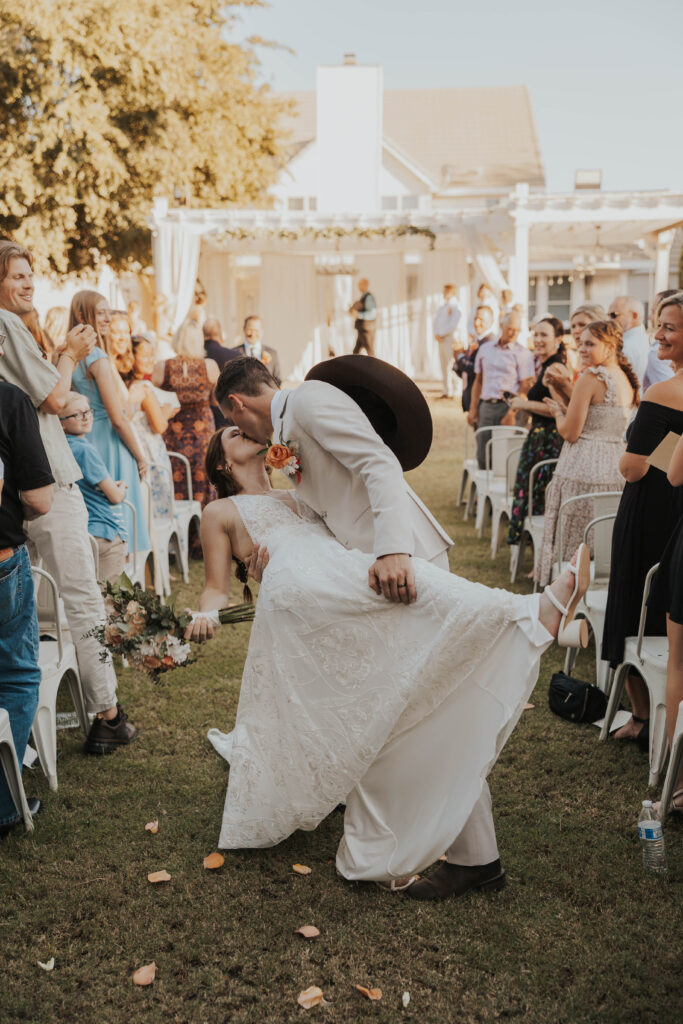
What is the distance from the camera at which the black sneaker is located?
4.22 metres

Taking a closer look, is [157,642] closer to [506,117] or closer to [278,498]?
[278,498]

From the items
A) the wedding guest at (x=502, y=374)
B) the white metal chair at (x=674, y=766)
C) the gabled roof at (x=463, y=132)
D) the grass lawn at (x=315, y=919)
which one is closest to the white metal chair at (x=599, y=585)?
the grass lawn at (x=315, y=919)

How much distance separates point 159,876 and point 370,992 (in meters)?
Result: 0.96

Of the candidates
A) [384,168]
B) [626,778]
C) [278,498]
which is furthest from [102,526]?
[384,168]

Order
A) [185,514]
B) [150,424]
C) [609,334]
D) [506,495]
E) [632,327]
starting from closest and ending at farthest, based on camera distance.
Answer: [609,334], [150,424], [185,514], [506,495], [632,327]

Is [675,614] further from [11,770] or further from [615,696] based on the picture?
[11,770]

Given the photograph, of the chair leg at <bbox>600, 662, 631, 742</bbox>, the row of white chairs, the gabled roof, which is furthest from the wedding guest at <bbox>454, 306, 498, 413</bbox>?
the gabled roof

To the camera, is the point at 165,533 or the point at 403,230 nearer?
the point at 165,533

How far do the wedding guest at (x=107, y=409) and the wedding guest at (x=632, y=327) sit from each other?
4622mm

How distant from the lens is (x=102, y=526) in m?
4.88

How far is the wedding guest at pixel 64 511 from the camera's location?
11.6 feet

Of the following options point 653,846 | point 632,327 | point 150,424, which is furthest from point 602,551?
point 632,327

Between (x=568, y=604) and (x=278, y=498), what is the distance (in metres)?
1.18

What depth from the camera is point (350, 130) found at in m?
27.2
